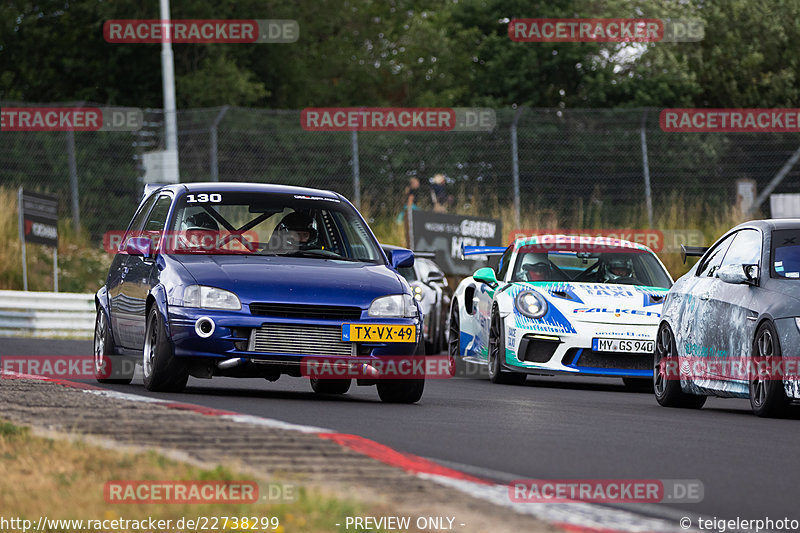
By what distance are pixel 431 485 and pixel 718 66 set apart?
145 ft

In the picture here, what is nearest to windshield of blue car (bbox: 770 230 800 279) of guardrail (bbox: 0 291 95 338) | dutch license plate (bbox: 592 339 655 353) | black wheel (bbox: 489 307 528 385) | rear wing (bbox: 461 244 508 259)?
dutch license plate (bbox: 592 339 655 353)

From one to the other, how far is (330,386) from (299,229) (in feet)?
4.32

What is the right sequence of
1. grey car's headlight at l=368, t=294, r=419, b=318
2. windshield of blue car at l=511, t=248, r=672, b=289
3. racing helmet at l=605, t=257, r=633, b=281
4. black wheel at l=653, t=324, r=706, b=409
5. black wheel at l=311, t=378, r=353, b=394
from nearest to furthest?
grey car's headlight at l=368, t=294, r=419, b=318 → black wheel at l=653, t=324, r=706, b=409 → black wheel at l=311, t=378, r=353, b=394 → windshield of blue car at l=511, t=248, r=672, b=289 → racing helmet at l=605, t=257, r=633, b=281

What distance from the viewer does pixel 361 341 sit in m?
10.9

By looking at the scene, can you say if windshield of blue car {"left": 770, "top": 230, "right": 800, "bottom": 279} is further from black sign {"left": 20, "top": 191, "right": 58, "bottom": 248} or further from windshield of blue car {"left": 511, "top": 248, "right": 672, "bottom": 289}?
black sign {"left": 20, "top": 191, "right": 58, "bottom": 248}

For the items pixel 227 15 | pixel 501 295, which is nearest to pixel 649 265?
pixel 501 295

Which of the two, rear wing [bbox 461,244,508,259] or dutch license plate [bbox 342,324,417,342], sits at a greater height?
rear wing [bbox 461,244,508,259]

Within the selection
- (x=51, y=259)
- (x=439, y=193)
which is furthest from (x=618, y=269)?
(x=51, y=259)

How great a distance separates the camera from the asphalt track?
7168 millimetres

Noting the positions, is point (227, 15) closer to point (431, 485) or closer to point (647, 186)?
point (647, 186)

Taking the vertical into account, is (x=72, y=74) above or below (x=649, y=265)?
above

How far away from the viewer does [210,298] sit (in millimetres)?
10812

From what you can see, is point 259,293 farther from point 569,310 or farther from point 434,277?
point 434,277

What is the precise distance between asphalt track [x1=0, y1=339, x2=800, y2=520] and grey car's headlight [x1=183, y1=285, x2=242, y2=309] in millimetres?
627
